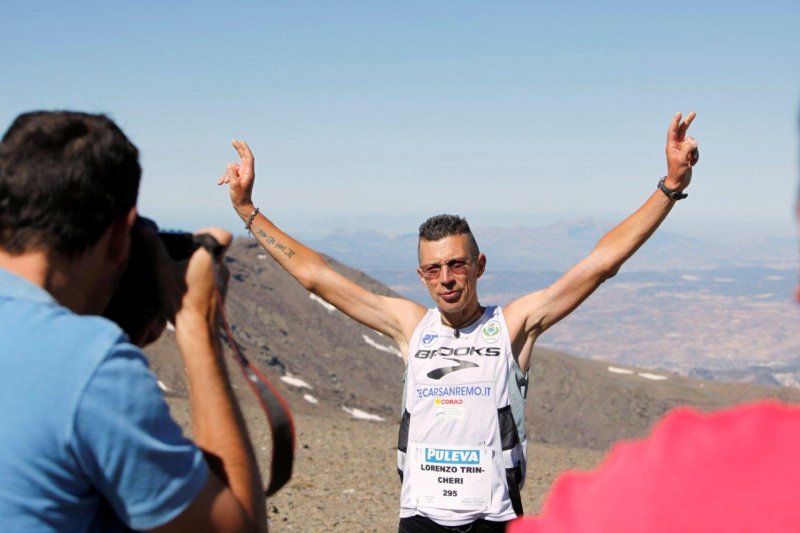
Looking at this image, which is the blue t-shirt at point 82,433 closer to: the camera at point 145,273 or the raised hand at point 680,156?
the camera at point 145,273

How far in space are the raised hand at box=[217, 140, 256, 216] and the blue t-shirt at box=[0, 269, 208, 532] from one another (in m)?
3.14

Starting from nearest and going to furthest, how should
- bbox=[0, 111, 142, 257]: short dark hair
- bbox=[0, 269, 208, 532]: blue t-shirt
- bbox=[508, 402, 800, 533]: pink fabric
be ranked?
bbox=[508, 402, 800, 533]: pink fabric
bbox=[0, 269, 208, 532]: blue t-shirt
bbox=[0, 111, 142, 257]: short dark hair

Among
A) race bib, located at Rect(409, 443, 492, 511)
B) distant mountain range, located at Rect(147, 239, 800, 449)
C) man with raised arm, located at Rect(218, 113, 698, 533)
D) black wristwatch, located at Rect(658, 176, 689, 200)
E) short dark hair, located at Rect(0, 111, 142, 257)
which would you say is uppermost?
black wristwatch, located at Rect(658, 176, 689, 200)

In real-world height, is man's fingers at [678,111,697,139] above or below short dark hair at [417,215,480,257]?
above

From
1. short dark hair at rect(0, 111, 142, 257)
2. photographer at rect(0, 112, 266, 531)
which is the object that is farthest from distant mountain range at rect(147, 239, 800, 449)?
short dark hair at rect(0, 111, 142, 257)

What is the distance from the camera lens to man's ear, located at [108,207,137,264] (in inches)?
81.0

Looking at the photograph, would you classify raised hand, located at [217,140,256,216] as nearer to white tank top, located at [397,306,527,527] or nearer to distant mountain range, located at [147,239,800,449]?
white tank top, located at [397,306,527,527]

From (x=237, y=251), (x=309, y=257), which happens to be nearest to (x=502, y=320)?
(x=309, y=257)

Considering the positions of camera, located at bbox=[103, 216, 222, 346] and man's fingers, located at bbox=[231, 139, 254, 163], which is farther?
man's fingers, located at bbox=[231, 139, 254, 163]

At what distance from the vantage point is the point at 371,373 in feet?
160

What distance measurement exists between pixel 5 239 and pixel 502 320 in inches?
125

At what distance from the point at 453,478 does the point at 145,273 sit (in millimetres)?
2668

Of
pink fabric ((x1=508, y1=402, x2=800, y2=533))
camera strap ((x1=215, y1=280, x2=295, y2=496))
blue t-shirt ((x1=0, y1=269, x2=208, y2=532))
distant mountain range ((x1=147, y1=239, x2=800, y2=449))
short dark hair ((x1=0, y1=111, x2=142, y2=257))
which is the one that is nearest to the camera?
pink fabric ((x1=508, y1=402, x2=800, y2=533))

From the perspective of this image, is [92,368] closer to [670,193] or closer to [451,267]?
[451,267]
